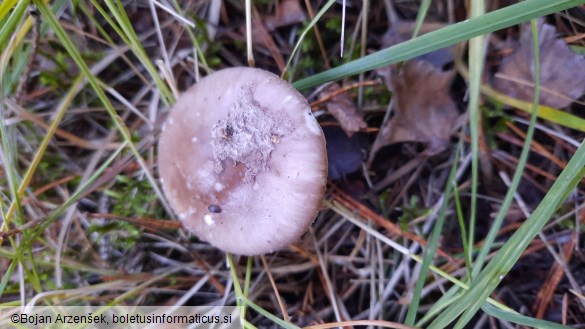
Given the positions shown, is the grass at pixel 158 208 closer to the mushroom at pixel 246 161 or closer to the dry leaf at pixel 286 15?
the dry leaf at pixel 286 15

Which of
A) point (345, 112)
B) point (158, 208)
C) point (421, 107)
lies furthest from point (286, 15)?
point (158, 208)

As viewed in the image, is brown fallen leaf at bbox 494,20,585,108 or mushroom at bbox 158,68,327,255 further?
brown fallen leaf at bbox 494,20,585,108

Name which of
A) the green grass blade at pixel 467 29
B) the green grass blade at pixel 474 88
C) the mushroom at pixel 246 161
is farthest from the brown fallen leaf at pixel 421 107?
the mushroom at pixel 246 161

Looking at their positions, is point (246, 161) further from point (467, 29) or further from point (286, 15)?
point (286, 15)

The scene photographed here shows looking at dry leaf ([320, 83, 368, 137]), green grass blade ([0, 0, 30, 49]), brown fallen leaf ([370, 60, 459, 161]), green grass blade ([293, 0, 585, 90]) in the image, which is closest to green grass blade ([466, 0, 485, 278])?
green grass blade ([293, 0, 585, 90])

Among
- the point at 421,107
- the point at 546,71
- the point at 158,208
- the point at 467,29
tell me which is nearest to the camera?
the point at 467,29

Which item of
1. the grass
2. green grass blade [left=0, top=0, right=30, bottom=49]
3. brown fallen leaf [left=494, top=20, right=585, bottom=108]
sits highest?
green grass blade [left=0, top=0, right=30, bottom=49]

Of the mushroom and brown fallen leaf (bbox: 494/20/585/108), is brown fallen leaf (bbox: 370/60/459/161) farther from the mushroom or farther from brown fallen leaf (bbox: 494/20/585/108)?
the mushroom
